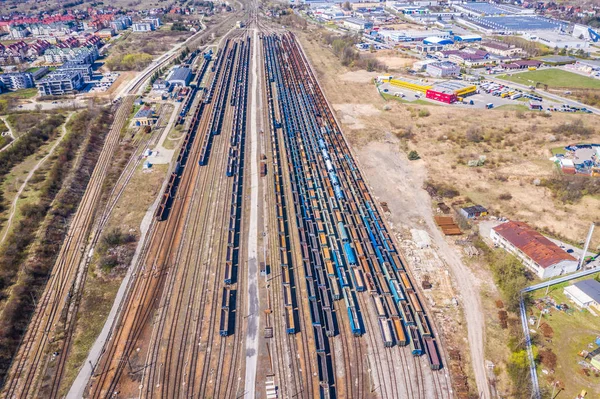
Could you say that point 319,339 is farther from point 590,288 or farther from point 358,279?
point 590,288

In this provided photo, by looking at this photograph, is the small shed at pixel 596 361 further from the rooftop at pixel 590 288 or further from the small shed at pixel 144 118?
the small shed at pixel 144 118

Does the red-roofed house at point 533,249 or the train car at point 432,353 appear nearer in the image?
the train car at point 432,353

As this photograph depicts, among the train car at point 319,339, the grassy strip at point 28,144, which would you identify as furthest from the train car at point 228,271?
the grassy strip at point 28,144

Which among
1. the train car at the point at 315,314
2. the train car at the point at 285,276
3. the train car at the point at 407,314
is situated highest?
the train car at the point at 285,276

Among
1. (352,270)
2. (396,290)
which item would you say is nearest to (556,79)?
(352,270)

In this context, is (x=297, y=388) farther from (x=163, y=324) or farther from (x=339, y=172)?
(x=339, y=172)

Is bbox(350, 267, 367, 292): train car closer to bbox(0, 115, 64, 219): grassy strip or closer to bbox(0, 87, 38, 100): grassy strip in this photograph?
bbox(0, 115, 64, 219): grassy strip
